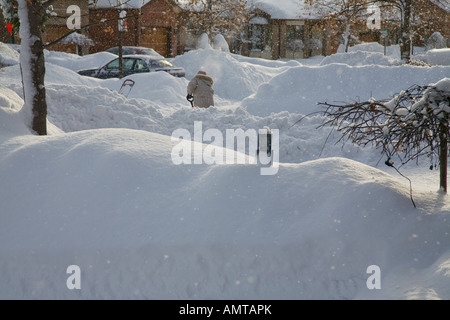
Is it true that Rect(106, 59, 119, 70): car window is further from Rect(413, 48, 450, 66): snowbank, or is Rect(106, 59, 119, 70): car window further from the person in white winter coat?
Rect(413, 48, 450, 66): snowbank

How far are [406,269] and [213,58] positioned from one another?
64.9 feet

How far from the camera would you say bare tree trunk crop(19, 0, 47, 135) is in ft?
21.2

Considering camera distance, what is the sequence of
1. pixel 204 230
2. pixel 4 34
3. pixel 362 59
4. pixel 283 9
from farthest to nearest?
1. pixel 283 9
2. pixel 4 34
3. pixel 362 59
4. pixel 204 230

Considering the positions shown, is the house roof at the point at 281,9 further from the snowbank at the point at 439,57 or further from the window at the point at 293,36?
the snowbank at the point at 439,57

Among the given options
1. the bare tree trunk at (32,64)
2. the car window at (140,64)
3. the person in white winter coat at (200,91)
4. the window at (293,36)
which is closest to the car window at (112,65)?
the car window at (140,64)

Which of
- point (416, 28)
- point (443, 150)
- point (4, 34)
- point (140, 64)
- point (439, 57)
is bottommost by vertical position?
point (443, 150)

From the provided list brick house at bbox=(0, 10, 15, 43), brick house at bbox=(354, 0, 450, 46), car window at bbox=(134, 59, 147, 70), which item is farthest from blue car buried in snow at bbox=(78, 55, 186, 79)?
brick house at bbox=(354, 0, 450, 46)

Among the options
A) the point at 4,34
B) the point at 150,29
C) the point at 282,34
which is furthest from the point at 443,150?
the point at 282,34

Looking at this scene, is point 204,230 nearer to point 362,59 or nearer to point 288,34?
point 362,59

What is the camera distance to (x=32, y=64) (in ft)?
21.3

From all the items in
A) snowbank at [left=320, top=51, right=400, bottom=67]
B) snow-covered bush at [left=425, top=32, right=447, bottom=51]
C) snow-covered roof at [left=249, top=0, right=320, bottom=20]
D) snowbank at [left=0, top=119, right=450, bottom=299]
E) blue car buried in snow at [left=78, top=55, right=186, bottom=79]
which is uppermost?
snow-covered roof at [left=249, top=0, right=320, bottom=20]

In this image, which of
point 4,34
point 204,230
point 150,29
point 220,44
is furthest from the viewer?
point 150,29

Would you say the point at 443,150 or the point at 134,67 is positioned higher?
the point at 134,67
